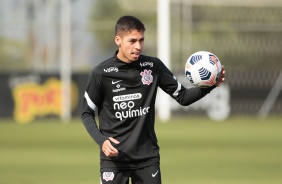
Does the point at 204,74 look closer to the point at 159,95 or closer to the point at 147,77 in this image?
the point at 147,77

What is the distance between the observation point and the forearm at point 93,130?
25.8 feet

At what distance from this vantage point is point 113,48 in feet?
127

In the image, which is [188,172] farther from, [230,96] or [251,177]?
[230,96]

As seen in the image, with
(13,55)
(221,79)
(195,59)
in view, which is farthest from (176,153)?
(13,55)

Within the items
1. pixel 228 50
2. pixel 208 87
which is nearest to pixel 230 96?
pixel 228 50

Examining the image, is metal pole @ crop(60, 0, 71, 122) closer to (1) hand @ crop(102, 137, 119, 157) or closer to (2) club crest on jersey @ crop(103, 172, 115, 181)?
(2) club crest on jersey @ crop(103, 172, 115, 181)

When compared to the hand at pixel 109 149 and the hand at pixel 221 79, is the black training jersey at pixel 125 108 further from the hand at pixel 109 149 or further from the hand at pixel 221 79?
the hand at pixel 109 149

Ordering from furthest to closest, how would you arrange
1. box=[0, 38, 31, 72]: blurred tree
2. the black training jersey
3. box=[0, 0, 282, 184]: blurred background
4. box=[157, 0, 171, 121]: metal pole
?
box=[0, 38, 31, 72]: blurred tree, box=[157, 0, 171, 121]: metal pole, box=[0, 0, 282, 184]: blurred background, the black training jersey

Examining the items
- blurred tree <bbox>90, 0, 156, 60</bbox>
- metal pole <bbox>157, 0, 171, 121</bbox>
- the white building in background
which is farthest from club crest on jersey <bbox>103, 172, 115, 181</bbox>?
blurred tree <bbox>90, 0, 156, 60</bbox>

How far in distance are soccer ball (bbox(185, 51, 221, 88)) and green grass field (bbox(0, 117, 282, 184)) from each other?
17.2 feet

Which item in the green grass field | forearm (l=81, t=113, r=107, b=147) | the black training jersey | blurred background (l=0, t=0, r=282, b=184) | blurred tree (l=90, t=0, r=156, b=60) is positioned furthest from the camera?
blurred tree (l=90, t=0, r=156, b=60)

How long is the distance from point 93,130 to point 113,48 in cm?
3073

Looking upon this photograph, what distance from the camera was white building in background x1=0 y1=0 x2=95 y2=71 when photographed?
34.2 metres

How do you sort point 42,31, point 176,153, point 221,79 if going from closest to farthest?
point 221,79 < point 176,153 < point 42,31
